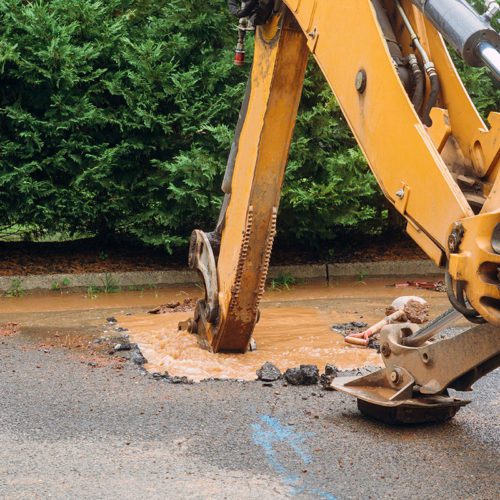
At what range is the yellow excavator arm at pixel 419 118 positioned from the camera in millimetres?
3996

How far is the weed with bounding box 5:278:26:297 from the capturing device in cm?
955

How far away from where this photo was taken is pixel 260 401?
5.69 m

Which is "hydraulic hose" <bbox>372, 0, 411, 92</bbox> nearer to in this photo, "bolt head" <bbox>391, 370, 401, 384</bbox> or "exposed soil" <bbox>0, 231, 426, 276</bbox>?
"bolt head" <bbox>391, 370, 401, 384</bbox>

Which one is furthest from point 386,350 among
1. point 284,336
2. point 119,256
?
point 119,256

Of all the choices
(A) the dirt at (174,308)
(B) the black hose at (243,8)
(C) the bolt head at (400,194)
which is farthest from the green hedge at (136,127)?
A: (C) the bolt head at (400,194)

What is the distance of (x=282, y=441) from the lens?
4.93 m

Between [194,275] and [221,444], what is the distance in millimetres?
5496

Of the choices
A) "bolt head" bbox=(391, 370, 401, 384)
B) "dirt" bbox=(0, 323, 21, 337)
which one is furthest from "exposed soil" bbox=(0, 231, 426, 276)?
"bolt head" bbox=(391, 370, 401, 384)

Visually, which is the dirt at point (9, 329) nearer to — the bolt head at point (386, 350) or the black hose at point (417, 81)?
the bolt head at point (386, 350)

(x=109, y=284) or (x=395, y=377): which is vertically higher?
(x=395, y=377)

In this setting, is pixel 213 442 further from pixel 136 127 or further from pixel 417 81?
pixel 136 127

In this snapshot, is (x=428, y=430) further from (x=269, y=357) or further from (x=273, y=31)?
(x=273, y=31)

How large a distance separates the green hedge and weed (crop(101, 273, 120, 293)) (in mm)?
546

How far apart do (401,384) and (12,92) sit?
622cm
